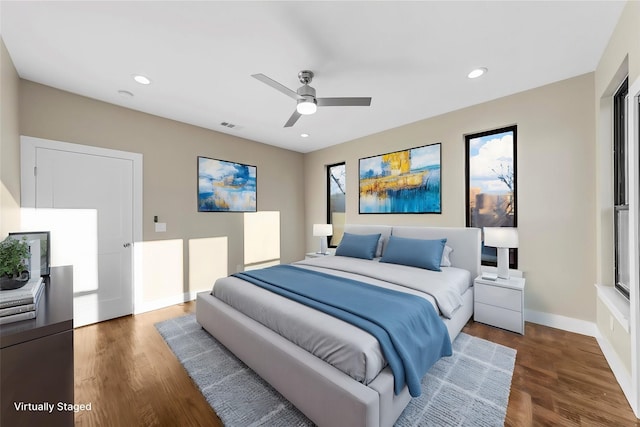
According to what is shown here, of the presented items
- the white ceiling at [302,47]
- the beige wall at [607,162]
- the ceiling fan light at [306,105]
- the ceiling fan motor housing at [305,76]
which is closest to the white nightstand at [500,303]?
the beige wall at [607,162]

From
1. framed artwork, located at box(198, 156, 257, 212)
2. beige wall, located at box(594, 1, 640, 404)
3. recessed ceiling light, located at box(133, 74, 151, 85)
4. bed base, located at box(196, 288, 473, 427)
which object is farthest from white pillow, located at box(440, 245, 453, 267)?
recessed ceiling light, located at box(133, 74, 151, 85)

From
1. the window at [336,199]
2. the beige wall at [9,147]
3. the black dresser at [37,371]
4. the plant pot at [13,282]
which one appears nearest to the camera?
the black dresser at [37,371]

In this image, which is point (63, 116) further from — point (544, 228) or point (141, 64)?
point (544, 228)

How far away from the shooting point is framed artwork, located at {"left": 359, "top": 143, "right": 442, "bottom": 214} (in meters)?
3.78

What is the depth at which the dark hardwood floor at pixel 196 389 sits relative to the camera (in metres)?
1.65

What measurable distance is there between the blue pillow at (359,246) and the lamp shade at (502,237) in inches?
55.0

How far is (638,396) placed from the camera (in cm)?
163

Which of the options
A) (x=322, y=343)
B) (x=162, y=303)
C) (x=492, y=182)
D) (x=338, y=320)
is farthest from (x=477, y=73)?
(x=162, y=303)

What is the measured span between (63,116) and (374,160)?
4145mm

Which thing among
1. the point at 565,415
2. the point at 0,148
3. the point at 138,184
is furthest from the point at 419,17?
the point at 138,184

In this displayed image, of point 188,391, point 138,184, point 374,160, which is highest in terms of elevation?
point 374,160

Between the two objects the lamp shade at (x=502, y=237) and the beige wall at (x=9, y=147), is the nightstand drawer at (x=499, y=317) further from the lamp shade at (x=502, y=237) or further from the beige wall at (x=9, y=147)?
the beige wall at (x=9, y=147)

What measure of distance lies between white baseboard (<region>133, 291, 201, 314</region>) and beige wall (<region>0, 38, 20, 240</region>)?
5.06 feet

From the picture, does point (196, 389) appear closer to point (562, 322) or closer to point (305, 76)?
point (305, 76)
